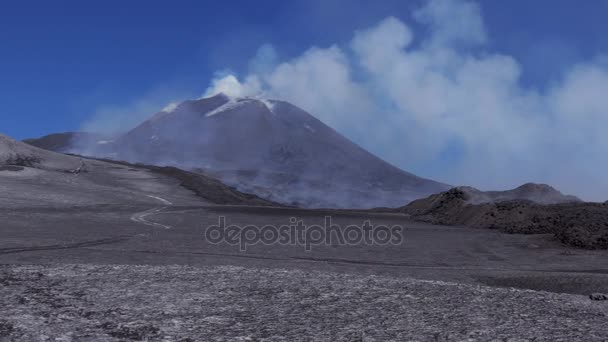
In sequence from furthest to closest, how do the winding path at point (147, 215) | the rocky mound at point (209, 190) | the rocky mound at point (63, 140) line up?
the rocky mound at point (63, 140) < the rocky mound at point (209, 190) < the winding path at point (147, 215)

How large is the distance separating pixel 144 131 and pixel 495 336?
13384cm

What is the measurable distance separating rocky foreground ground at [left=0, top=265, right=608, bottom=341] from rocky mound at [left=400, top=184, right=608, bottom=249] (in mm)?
13900

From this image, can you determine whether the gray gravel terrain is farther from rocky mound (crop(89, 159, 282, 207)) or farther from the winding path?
rocky mound (crop(89, 159, 282, 207))

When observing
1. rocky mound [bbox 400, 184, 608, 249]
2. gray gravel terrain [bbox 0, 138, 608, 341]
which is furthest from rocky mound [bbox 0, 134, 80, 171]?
rocky mound [bbox 400, 184, 608, 249]

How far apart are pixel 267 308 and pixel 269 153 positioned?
106666 mm

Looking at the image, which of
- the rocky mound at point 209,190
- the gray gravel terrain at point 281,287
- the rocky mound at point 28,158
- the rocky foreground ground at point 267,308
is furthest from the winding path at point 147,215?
the rocky mound at point 28,158

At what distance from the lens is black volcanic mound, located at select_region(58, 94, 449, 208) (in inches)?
3246

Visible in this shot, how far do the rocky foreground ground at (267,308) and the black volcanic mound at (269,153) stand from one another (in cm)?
5395

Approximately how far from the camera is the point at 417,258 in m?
21.4

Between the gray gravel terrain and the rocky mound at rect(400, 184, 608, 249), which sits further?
the rocky mound at rect(400, 184, 608, 249)

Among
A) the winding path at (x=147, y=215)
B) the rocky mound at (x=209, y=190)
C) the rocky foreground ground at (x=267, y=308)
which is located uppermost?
the rocky mound at (x=209, y=190)

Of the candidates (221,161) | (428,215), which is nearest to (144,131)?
(221,161)

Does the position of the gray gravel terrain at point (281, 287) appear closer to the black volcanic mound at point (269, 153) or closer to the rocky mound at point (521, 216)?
the rocky mound at point (521, 216)

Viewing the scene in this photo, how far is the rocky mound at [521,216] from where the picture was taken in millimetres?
26203
